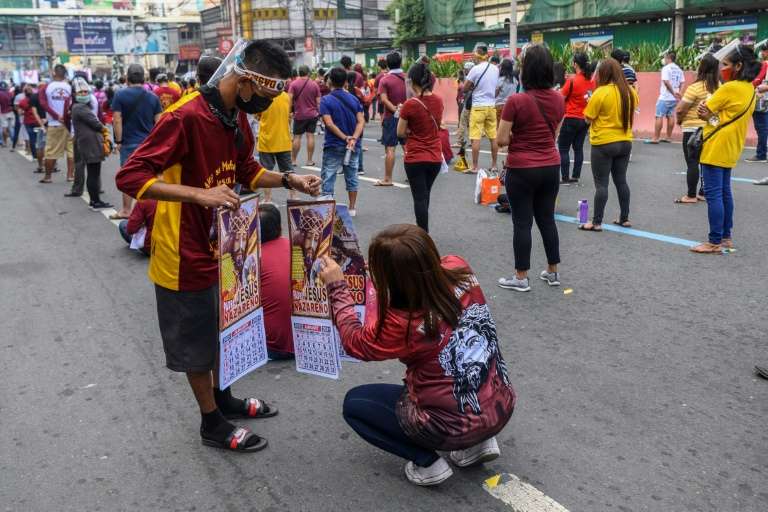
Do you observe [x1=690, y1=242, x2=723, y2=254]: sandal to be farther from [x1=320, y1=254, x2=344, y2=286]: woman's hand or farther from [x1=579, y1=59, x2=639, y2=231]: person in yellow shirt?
[x1=320, y1=254, x2=344, y2=286]: woman's hand

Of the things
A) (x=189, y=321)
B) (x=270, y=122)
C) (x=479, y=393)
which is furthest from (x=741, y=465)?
(x=270, y=122)

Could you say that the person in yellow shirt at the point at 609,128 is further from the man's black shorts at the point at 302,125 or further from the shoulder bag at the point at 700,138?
the man's black shorts at the point at 302,125

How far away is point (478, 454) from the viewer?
3033 mm

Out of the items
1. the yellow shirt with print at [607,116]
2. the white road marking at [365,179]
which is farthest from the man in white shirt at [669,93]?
the yellow shirt with print at [607,116]

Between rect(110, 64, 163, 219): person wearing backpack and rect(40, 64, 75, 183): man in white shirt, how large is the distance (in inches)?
113

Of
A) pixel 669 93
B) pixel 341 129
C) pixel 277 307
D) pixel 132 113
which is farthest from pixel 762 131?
pixel 277 307

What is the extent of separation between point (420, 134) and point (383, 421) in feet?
13.4

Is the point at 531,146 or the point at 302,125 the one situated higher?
the point at 302,125

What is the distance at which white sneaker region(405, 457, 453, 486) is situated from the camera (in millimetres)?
2934

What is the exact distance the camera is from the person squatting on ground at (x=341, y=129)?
26.7 ft

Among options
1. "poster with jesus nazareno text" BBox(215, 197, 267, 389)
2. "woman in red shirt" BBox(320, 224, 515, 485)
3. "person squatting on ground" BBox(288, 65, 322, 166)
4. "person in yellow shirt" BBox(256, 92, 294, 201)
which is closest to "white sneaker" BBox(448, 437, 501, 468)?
"woman in red shirt" BBox(320, 224, 515, 485)

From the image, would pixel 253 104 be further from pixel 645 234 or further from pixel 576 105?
pixel 576 105

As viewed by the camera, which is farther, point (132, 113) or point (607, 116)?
point (132, 113)

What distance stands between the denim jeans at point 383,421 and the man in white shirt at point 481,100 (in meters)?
8.47
